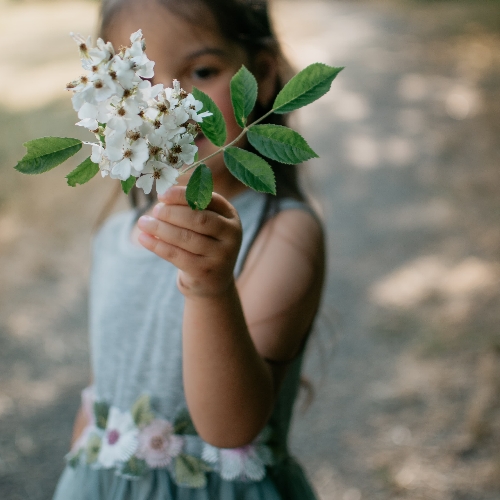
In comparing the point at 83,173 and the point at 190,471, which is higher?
the point at 83,173

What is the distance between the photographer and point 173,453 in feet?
4.20

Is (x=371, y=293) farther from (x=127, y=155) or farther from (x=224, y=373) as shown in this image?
(x=127, y=155)

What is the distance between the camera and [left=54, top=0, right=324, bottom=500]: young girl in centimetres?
104

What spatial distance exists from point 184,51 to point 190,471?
897mm

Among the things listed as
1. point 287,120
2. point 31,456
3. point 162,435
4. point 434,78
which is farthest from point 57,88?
point 162,435

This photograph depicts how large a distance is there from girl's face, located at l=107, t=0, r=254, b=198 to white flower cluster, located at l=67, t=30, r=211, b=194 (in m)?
0.52

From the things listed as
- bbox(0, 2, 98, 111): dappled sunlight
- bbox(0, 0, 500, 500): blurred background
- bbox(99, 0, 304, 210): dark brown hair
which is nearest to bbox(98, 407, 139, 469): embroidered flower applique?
bbox(99, 0, 304, 210): dark brown hair

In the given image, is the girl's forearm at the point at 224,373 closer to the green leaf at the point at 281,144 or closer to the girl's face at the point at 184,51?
the green leaf at the point at 281,144

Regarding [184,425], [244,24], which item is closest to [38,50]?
[244,24]

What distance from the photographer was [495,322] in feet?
10.3

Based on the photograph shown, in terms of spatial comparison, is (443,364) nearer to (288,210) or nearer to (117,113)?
(288,210)

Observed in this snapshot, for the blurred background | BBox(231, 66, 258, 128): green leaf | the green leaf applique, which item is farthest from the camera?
the blurred background

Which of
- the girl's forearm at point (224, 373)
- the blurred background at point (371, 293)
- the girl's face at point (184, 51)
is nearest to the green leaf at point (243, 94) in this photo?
the girl's forearm at point (224, 373)

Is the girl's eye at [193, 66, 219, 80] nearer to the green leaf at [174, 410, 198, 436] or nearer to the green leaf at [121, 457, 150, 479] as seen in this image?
the green leaf at [174, 410, 198, 436]
